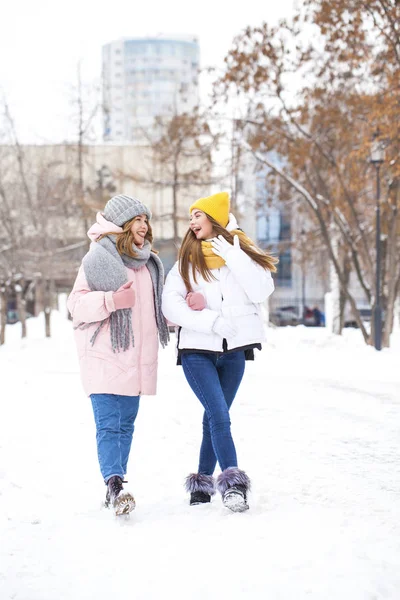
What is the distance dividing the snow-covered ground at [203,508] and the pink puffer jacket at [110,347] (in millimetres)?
737

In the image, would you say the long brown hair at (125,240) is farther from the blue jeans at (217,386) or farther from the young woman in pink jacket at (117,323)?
the blue jeans at (217,386)

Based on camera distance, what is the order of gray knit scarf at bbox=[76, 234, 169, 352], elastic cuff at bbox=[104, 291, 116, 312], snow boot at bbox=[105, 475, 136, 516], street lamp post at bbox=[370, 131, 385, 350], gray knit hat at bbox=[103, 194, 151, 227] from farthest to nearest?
street lamp post at bbox=[370, 131, 385, 350] → gray knit hat at bbox=[103, 194, 151, 227] → gray knit scarf at bbox=[76, 234, 169, 352] → elastic cuff at bbox=[104, 291, 116, 312] → snow boot at bbox=[105, 475, 136, 516]

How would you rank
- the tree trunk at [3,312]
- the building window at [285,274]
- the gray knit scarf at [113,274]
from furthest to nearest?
the building window at [285,274] < the tree trunk at [3,312] < the gray knit scarf at [113,274]

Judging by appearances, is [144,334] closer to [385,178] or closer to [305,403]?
[305,403]

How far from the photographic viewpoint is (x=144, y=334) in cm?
522

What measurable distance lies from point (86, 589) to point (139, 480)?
2393 mm

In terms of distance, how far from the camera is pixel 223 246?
16.6 ft

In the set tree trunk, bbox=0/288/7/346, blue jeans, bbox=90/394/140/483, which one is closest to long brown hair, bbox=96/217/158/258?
blue jeans, bbox=90/394/140/483

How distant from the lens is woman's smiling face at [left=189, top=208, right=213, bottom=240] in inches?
205

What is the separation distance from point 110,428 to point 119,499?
417 mm

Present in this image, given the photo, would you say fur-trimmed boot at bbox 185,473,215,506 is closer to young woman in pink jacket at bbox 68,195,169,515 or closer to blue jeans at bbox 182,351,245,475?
blue jeans at bbox 182,351,245,475

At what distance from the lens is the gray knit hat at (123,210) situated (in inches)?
204

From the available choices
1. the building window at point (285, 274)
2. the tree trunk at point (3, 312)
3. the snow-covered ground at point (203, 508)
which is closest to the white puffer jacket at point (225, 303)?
the snow-covered ground at point (203, 508)

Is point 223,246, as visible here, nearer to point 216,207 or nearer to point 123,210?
point 216,207
